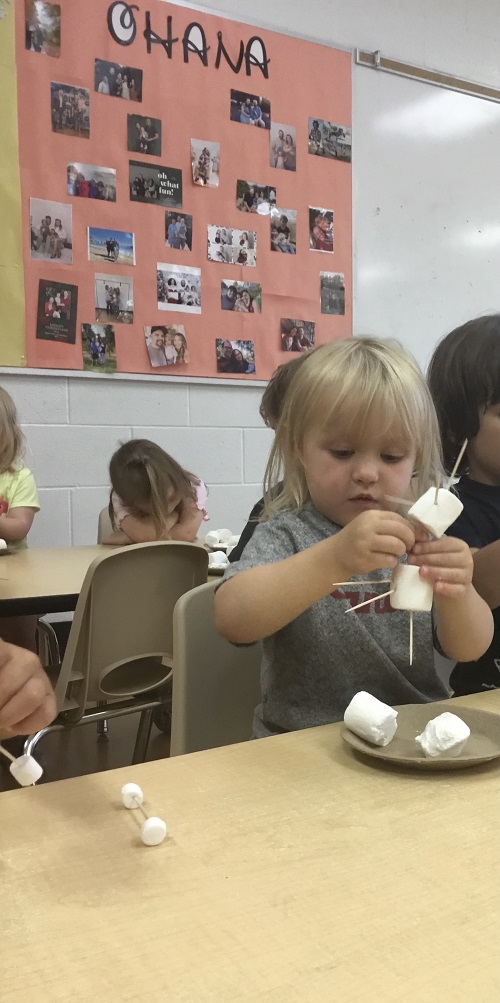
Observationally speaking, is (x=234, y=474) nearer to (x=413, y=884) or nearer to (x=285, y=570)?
(x=285, y=570)

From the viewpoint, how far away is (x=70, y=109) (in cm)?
269

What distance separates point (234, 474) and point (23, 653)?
2516 millimetres

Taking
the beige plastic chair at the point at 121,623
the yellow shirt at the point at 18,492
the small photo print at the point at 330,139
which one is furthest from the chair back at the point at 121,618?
the small photo print at the point at 330,139

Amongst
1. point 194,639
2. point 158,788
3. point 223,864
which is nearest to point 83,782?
point 158,788

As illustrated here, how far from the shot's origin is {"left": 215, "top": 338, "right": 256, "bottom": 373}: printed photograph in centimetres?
304

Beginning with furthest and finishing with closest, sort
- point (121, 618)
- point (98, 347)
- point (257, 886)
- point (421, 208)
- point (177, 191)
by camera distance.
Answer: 1. point (421, 208)
2. point (177, 191)
3. point (98, 347)
4. point (121, 618)
5. point (257, 886)

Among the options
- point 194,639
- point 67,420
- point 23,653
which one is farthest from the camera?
point 67,420

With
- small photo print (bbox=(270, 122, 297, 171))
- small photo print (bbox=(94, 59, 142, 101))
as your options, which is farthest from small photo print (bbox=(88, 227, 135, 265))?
small photo print (bbox=(270, 122, 297, 171))

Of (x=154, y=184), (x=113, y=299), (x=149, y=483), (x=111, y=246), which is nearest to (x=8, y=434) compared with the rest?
(x=149, y=483)

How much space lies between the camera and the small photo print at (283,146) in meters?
3.10

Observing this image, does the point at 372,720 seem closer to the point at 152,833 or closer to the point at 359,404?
the point at 152,833

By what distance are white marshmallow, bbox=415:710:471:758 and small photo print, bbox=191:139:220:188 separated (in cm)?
269

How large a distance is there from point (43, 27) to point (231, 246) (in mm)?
968

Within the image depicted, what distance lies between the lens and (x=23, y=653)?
0.63 meters
